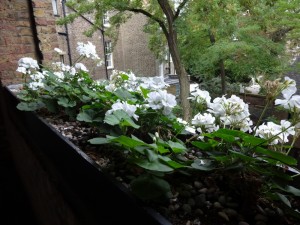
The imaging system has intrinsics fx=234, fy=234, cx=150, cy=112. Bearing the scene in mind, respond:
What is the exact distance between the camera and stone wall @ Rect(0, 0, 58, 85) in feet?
7.66

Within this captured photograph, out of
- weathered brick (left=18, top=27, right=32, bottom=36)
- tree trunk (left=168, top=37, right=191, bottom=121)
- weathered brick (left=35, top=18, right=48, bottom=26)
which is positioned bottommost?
tree trunk (left=168, top=37, right=191, bottom=121)

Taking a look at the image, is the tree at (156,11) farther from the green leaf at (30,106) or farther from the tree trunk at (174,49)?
the green leaf at (30,106)

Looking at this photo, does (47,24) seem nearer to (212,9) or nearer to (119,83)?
(119,83)

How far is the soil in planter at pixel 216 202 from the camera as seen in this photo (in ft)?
1.62

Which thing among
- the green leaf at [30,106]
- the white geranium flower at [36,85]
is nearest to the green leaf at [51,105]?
the green leaf at [30,106]

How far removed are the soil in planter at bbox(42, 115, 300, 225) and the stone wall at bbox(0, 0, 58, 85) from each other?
2288 millimetres

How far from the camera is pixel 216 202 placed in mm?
543

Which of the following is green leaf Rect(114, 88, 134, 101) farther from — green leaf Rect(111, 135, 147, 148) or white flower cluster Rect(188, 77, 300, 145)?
green leaf Rect(111, 135, 147, 148)

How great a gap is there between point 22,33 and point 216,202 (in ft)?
8.57

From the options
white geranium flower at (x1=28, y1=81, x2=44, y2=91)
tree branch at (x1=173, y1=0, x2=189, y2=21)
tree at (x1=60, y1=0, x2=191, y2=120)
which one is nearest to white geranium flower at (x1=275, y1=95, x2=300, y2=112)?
white geranium flower at (x1=28, y1=81, x2=44, y2=91)

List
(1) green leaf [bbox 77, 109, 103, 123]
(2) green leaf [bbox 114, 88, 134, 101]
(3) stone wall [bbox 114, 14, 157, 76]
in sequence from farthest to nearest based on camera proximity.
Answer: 1. (3) stone wall [bbox 114, 14, 157, 76]
2. (2) green leaf [bbox 114, 88, 134, 101]
3. (1) green leaf [bbox 77, 109, 103, 123]

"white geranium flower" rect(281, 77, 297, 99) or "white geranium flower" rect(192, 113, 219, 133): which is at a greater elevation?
"white geranium flower" rect(281, 77, 297, 99)

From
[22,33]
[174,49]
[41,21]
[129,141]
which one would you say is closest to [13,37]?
[22,33]

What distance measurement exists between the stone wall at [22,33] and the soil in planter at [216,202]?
7.51 feet
